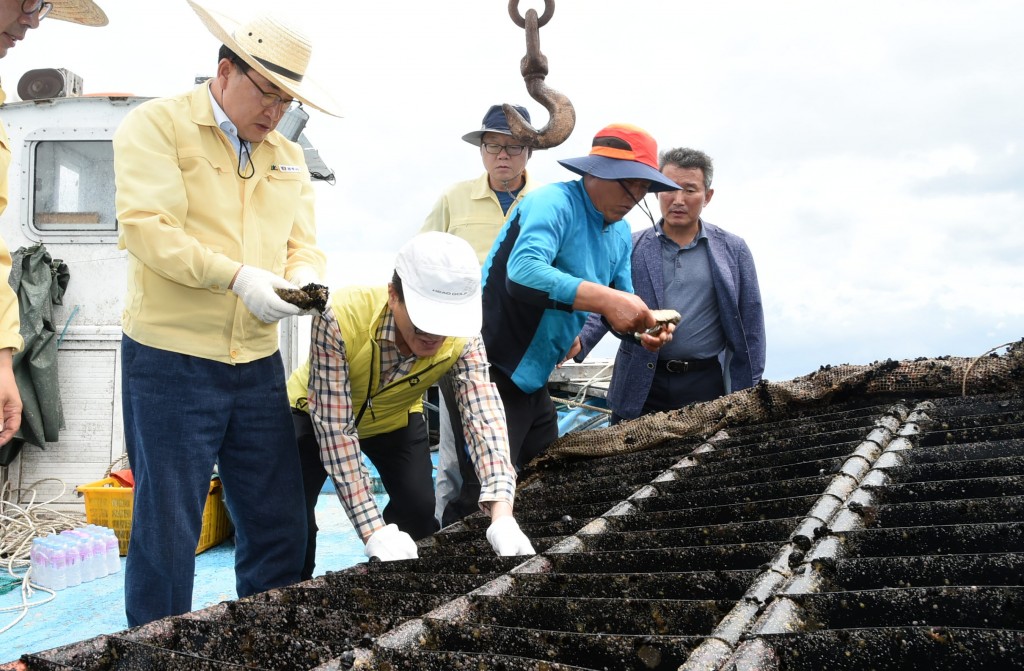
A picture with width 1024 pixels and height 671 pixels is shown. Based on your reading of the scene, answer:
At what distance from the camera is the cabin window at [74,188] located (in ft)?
21.2

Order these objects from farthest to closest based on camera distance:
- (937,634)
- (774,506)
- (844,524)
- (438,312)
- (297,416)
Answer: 1. (297,416)
2. (438,312)
3. (774,506)
4. (844,524)
5. (937,634)

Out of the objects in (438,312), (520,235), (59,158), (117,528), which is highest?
(59,158)

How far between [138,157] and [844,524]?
7.45ft

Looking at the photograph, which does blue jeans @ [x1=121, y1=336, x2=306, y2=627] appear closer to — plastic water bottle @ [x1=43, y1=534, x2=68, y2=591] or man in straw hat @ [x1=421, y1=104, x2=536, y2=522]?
man in straw hat @ [x1=421, y1=104, x2=536, y2=522]

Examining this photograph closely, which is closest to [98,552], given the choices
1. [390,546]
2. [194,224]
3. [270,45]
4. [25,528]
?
[25,528]

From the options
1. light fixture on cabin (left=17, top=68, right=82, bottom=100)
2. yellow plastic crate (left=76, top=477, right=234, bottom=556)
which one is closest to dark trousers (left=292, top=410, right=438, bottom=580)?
yellow plastic crate (left=76, top=477, right=234, bottom=556)

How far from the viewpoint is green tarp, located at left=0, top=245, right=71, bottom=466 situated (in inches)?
233

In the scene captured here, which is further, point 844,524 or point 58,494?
point 58,494

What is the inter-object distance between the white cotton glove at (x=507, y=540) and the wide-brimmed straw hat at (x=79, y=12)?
88.0 inches

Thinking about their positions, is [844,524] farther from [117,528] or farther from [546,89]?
[117,528]

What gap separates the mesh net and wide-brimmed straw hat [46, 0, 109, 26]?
2.37 meters

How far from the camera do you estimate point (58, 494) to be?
20.3ft

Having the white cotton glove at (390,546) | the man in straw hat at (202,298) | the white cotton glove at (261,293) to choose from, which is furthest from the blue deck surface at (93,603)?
the white cotton glove at (261,293)

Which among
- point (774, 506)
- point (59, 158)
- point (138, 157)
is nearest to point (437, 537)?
point (774, 506)
